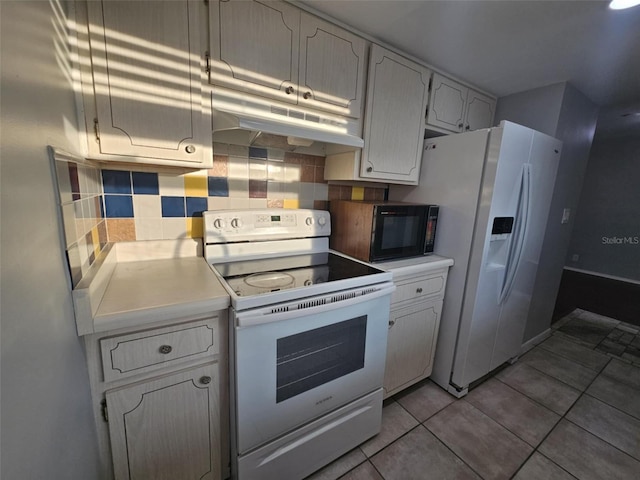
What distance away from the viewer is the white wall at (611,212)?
160 inches

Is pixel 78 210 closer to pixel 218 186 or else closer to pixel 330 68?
pixel 218 186

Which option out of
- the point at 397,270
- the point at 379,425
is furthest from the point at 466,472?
the point at 397,270

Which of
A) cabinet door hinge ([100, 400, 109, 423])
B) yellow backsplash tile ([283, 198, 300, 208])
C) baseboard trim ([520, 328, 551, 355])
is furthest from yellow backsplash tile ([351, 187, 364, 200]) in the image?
baseboard trim ([520, 328, 551, 355])

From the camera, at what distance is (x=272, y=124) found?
109cm

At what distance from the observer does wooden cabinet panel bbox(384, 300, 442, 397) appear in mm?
1563

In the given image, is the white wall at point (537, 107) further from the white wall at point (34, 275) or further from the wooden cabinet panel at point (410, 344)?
the white wall at point (34, 275)

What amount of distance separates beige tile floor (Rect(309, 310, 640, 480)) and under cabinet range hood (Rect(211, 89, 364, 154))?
161cm

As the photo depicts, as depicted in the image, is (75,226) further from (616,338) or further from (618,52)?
(616,338)

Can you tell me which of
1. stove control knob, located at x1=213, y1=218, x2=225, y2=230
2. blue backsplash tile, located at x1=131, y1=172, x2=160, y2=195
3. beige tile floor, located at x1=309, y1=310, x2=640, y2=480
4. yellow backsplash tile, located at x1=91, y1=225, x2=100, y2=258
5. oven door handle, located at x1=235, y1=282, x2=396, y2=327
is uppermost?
blue backsplash tile, located at x1=131, y1=172, x2=160, y2=195

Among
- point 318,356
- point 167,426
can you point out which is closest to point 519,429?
point 318,356

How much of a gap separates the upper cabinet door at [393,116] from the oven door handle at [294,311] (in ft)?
2.49

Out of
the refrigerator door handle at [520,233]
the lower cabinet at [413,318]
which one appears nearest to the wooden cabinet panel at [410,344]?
the lower cabinet at [413,318]

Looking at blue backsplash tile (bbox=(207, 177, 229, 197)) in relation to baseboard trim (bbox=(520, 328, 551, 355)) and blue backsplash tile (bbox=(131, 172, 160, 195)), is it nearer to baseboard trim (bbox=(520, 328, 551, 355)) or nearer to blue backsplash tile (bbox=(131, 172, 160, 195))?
blue backsplash tile (bbox=(131, 172, 160, 195))

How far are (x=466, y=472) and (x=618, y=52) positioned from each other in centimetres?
243
